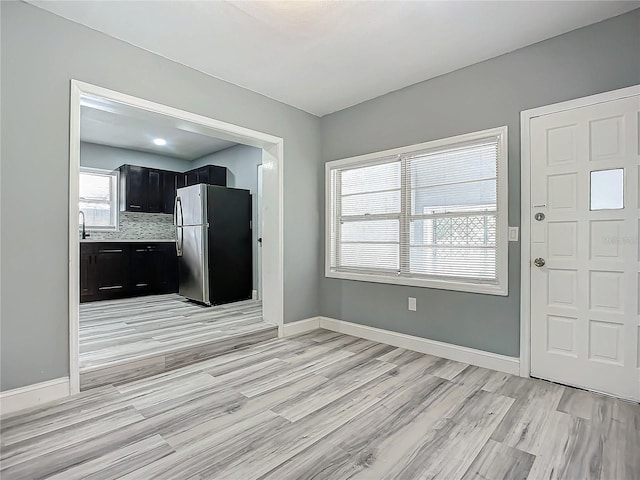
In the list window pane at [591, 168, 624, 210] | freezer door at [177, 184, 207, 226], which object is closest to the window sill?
window pane at [591, 168, 624, 210]

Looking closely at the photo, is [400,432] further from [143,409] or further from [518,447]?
[143,409]

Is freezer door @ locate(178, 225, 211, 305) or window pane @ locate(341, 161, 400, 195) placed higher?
window pane @ locate(341, 161, 400, 195)

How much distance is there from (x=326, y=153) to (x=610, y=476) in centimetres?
363

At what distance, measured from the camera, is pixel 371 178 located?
3.79 m

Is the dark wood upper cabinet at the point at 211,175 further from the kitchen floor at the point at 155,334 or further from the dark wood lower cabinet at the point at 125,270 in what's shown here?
the kitchen floor at the point at 155,334

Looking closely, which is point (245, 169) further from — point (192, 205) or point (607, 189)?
point (607, 189)

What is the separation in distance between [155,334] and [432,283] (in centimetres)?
281

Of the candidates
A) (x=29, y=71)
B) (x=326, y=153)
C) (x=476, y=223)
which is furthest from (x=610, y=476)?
(x=29, y=71)

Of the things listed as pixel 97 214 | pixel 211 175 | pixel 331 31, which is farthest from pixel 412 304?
pixel 97 214

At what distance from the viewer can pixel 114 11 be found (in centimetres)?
227

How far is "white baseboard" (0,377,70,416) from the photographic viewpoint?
210cm

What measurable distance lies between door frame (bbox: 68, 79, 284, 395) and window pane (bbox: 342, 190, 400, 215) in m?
0.80

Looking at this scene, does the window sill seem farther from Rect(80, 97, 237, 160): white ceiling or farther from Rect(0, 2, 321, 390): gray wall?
Rect(0, 2, 321, 390): gray wall

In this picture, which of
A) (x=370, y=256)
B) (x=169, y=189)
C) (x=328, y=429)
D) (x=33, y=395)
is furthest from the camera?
(x=169, y=189)
